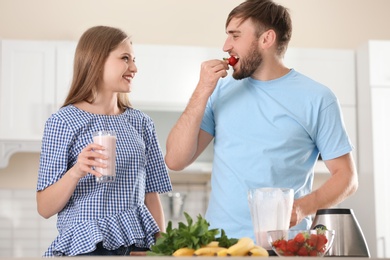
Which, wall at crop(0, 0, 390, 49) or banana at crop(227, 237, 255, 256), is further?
wall at crop(0, 0, 390, 49)

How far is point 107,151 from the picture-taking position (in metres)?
2.16

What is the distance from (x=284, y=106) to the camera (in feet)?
8.36

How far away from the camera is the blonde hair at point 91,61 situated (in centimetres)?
246

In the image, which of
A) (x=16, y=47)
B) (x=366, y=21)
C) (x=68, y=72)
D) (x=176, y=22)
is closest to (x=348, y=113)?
(x=366, y=21)

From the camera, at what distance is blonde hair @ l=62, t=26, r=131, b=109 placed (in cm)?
246

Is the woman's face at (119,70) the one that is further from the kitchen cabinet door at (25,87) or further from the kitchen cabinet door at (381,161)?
the kitchen cabinet door at (381,161)

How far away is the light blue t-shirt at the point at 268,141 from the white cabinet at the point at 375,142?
6.72 ft

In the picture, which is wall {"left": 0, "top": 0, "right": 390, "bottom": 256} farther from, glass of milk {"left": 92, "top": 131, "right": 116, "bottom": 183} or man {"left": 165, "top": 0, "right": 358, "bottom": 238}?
glass of milk {"left": 92, "top": 131, "right": 116, "bottom": 183}

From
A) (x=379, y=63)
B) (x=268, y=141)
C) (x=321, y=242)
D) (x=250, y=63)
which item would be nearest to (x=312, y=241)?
(x=321, y=242)

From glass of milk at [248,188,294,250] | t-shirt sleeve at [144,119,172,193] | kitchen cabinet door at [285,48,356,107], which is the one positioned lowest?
glass of milk at [248,188,294,250]

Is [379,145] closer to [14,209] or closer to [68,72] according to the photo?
[68,72]

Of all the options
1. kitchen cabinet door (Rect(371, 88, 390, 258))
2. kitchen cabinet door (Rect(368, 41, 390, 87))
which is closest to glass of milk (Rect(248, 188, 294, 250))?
kitchen cabinet door (Rect(371, 88, 390, 258))

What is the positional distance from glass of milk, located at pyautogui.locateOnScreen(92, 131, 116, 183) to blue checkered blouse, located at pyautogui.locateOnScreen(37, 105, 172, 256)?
6.4 inches

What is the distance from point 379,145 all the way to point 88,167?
2.78 meters
